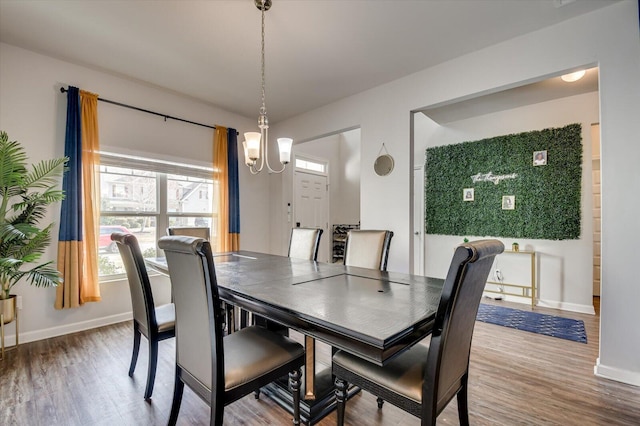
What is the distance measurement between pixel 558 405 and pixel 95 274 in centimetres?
406

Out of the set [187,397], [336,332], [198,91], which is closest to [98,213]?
[198,91]

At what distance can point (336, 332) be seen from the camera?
1071mm

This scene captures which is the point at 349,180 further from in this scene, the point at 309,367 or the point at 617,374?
the point at 309,367

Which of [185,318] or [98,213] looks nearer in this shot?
[185,318]

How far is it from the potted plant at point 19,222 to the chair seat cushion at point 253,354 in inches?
80.2

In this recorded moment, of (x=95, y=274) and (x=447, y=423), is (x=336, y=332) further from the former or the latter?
(x=95, y=274)

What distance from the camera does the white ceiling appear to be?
7.11 feet

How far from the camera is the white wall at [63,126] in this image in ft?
8.95

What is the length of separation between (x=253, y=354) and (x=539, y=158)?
14.0ft

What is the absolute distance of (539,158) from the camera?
12.5 ft

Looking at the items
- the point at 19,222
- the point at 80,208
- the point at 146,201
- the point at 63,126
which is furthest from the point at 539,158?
the point at 19,222

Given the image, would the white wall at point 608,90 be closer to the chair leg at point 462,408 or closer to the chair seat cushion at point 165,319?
the chair leg at point 462,408

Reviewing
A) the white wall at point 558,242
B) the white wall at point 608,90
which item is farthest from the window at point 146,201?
the white wall at point 558,242

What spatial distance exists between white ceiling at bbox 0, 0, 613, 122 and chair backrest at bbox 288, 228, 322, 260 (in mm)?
1740
